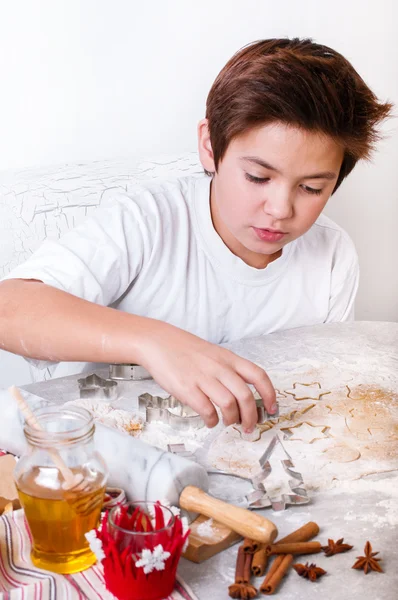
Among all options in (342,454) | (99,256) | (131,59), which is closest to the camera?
(342,454)

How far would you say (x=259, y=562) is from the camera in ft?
2.25

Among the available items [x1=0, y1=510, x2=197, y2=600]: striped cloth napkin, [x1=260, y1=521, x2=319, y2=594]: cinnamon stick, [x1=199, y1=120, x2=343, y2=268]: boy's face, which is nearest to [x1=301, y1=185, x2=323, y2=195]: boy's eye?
[x1=199, y1=120, x2=343, y2=268]: boy's face

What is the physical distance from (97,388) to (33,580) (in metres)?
0.43

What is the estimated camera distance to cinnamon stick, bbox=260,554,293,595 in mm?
662

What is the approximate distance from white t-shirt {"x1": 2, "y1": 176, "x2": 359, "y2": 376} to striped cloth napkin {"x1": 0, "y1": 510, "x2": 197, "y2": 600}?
0.64 m

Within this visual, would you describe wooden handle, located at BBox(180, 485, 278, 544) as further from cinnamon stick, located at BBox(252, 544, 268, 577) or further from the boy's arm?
the boy's arm

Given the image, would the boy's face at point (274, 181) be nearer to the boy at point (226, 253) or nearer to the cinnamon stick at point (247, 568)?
the boy at point (226, 253)

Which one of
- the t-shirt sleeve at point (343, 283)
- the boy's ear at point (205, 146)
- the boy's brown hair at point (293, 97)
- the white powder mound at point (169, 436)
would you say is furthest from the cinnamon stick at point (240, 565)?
the t-shirt sleeve at point (343, 283)

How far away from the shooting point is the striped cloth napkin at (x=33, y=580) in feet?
2.07

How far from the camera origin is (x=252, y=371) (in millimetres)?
927

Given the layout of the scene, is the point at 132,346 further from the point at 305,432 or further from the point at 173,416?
the point at 305,432

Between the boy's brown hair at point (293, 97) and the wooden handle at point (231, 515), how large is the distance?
697mm

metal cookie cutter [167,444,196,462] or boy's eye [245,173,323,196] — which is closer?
metal cookie cutter [167,444,196,462]

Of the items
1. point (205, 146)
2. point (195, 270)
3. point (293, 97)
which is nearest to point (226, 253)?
point (195, 270)
